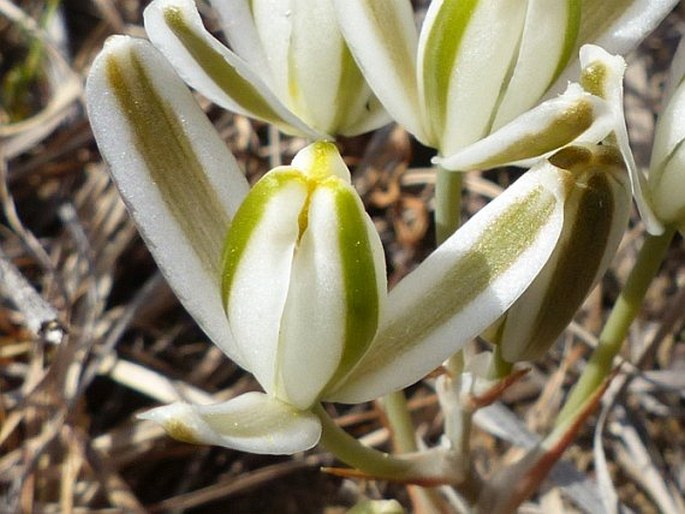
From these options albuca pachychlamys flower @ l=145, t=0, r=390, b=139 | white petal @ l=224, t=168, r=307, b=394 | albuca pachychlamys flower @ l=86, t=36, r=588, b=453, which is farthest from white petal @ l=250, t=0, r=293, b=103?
white petal @ l=224, t=168, r=307, b=394

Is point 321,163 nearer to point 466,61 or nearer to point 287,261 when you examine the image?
point 287,261

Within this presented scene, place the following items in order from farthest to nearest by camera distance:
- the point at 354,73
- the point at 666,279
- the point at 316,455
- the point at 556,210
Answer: the point at 666,279 → the point at 316,455 → the point at 354,73 → the point at 556,210

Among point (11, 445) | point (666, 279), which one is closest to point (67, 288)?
point (11, 445)

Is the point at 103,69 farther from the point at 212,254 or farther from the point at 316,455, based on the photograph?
the point at 316,455

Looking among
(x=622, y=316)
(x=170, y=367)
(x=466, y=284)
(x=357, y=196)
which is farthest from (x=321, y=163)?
(x=170, y=367)

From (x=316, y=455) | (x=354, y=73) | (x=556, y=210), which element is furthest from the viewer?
(x=316, y=455)

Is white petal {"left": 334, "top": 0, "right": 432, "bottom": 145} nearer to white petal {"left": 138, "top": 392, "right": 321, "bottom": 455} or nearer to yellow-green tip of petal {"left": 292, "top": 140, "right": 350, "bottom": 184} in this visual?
yellow-green tip of petal {"left": 292, "top": 140, "right": 350, "bottom": 184}

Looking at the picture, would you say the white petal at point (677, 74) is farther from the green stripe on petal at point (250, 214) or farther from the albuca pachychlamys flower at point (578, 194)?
the green stripe on petal at point (250, 214)
